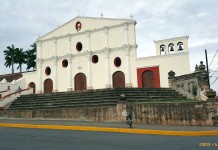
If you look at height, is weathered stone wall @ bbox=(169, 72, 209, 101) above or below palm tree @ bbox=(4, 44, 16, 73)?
below

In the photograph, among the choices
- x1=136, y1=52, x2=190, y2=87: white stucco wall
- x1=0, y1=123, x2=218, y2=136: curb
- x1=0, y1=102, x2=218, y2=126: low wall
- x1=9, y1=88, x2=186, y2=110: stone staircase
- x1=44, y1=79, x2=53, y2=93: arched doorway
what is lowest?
x1=0, y1=123, x2=218, y2=136: curb

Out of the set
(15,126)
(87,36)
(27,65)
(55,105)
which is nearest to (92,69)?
(87,36)

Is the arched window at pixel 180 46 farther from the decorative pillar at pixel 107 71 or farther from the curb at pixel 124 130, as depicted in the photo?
the curb at pixel 124 130

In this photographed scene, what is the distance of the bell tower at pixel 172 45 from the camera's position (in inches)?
1067

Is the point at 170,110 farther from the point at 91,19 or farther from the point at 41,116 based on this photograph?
the point at 91,19

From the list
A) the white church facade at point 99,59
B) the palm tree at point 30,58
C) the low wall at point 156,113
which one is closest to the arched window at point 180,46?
the white church facade at point 99,59

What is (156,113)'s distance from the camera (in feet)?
47.5

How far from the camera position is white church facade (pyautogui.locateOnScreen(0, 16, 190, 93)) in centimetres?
2752

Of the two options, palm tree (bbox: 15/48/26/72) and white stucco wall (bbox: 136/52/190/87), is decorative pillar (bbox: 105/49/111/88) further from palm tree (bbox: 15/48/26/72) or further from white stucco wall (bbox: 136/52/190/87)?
palm tree (bbox: 15/48/26/72)

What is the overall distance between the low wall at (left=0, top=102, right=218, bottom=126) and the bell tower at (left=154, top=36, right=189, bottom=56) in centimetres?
1398

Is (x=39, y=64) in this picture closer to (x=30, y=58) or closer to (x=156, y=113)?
(x=30, y=58)

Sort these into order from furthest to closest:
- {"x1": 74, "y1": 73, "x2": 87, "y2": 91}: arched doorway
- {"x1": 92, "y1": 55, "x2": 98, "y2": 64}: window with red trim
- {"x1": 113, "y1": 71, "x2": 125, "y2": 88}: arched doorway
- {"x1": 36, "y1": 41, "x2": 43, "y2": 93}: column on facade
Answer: {"x1": 36, "y1": 41, "x2": 43, "y2": 93}: column on facade < {"x1": 74, "y1": 73, "x2": 87, "y2": 91}: arched doorway < {"x1": 92, "y1": 55, "x2": 98, "y2": 64}: window with red trim < {"x1": 113, "y1": 71, "x2": 125, "y2": 88}: arched doorway

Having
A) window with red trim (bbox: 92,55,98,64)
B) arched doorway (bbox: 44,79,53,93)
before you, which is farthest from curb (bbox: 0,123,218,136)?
arched doorway (bbox: 44,79,53,93)

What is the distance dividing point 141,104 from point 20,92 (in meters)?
16.8
